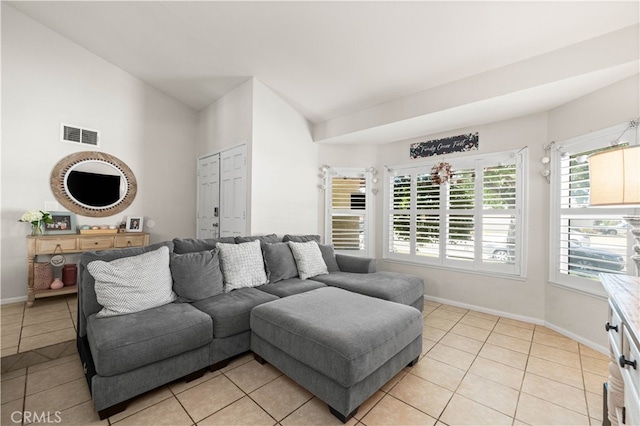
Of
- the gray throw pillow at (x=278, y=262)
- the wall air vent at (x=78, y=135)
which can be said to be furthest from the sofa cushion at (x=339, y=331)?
the wall air vent at (x=78, y=135)

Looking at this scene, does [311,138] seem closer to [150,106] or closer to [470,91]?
[470,91]

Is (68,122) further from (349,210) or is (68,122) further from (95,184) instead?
(349,210)

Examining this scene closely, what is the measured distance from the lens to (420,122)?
343cm

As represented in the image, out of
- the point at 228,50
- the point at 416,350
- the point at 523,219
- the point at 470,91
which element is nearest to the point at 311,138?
the point at 228,50

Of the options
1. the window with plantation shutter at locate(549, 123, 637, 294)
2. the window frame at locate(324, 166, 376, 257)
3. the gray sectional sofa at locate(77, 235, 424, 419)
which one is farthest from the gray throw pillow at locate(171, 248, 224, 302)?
the window with plantation shutter at locate(549, 123, 637, 294)

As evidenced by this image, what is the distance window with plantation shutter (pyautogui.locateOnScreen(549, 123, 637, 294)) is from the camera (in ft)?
7.83

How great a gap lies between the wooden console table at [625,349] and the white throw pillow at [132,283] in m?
2.52

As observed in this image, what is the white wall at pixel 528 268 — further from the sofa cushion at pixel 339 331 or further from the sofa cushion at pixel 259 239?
the sofa cushion at pixel 259 239

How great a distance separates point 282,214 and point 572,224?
334cm

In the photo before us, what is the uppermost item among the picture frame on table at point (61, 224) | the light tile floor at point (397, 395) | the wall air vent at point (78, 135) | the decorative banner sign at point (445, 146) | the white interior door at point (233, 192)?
the wall air vent at point (78, 135)

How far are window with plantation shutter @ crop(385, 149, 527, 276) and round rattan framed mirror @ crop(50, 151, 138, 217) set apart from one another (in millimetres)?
4192

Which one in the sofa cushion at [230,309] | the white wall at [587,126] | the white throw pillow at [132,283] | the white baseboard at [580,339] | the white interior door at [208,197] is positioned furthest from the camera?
the white interior door at [208,197]

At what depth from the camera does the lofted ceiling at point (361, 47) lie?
2199 mm

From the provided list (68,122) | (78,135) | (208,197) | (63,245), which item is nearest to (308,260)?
(208,197)
